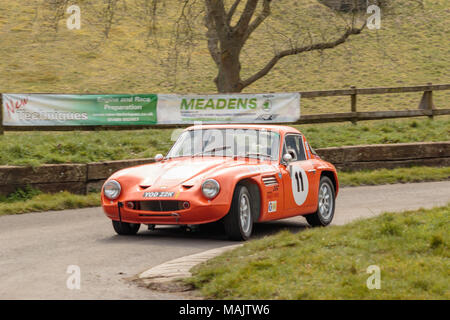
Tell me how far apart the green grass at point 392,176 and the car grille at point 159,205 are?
728 cm

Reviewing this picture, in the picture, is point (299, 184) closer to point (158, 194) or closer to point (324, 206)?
point (324, 206)

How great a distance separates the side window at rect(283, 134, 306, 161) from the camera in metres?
10.4

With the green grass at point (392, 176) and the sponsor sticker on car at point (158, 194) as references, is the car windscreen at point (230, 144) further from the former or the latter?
the green grass at point (392, 176)

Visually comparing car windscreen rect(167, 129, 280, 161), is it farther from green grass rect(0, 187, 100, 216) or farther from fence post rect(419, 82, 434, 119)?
fence post rect(419, 82, 434, 119)

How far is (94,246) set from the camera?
875 cm

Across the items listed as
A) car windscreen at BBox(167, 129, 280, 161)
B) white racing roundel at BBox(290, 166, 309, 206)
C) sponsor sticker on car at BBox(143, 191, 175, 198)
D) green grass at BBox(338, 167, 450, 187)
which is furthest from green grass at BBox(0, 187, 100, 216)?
green grass at BBox(338, 167, 450, 187)

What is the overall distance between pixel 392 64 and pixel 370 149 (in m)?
25.1

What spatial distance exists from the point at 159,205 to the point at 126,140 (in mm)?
8033

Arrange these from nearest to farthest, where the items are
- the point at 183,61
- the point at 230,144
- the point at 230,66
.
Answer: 1. the point at 230,144
2. the point at 230,66
3. the point at 183,61

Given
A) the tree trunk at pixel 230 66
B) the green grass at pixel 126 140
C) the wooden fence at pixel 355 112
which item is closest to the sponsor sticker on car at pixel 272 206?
the green grass at pixel 126 140

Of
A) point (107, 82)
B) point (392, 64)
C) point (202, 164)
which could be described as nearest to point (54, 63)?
point (107, 82)

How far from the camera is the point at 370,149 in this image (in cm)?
1697

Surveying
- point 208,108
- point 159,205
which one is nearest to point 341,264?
point 159,205

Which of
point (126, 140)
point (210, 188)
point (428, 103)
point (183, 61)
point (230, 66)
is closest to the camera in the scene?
point (210, 188)
